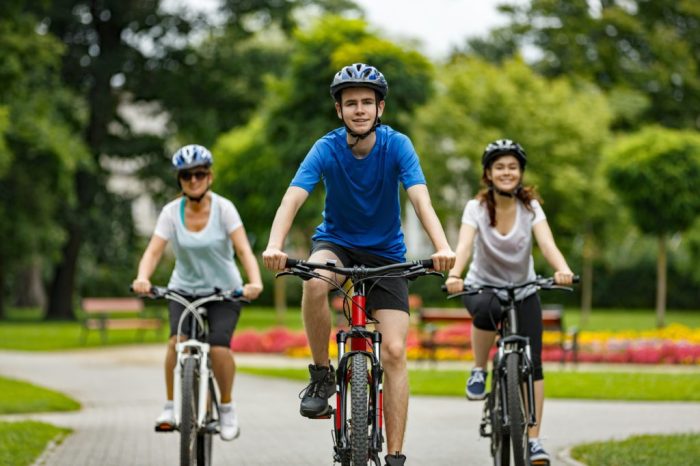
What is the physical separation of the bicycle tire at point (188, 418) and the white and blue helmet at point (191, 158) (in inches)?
47.0

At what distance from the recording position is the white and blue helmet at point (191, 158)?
7.62 m

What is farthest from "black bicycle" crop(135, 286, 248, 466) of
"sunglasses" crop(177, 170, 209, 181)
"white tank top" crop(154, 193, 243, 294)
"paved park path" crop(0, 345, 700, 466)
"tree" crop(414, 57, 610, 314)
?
"tree" crop(414, 57, 610, 314)

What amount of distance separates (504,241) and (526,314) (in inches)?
17.5

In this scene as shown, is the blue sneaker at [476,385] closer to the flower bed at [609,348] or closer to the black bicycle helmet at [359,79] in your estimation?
the black bicycle helmet at [359,79]

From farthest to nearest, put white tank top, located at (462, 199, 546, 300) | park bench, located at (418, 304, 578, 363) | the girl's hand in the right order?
park bench, located at (418, 304, 578, 363)
white tank top, located at (462, 199, 546, 300)
the girl's hand

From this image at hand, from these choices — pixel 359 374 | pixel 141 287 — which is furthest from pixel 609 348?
pixel 359 374

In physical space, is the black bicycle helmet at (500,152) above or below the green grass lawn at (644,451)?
above

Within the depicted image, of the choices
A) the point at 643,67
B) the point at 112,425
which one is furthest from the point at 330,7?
the point at 112,425

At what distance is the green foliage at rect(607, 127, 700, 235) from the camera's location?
85.3 feet

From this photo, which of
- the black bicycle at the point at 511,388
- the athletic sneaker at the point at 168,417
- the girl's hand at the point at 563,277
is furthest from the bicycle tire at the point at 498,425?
the athletic sneaker at the point at 168,417

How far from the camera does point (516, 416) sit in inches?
263

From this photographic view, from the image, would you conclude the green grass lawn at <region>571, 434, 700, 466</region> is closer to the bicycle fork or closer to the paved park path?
the paved park path

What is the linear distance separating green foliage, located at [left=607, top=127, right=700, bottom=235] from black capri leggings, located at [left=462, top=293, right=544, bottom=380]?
759 inches

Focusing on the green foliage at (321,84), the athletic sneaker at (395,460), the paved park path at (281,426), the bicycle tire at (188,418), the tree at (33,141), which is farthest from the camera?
the green foliage at (321,84)
